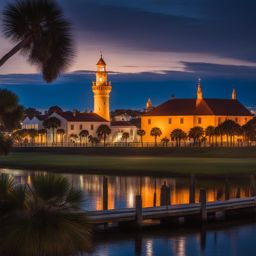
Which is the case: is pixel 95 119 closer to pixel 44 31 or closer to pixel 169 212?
pixel 169 212

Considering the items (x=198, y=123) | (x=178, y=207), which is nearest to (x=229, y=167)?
(x=178, y=207)

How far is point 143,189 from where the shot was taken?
1807 inches

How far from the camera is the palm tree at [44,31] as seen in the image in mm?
11961

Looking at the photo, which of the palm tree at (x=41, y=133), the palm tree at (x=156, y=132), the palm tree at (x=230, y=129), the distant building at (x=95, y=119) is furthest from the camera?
the distant building at (x=95, y=119)

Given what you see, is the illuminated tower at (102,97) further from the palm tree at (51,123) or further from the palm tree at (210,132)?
the palm tree at (210,132)

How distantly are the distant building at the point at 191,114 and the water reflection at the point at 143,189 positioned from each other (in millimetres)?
78703

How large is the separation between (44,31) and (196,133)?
11410cm

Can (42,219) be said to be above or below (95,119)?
below

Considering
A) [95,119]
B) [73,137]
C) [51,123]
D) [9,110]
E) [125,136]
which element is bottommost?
[9,110]

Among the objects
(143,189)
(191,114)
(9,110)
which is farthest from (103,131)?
(9,110)

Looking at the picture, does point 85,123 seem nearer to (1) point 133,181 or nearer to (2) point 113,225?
(1) point 133,181

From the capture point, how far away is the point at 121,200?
38.9 meters

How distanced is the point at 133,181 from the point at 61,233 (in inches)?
1620

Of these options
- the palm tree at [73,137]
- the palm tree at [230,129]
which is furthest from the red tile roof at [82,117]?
the palm tree at [230,129]
